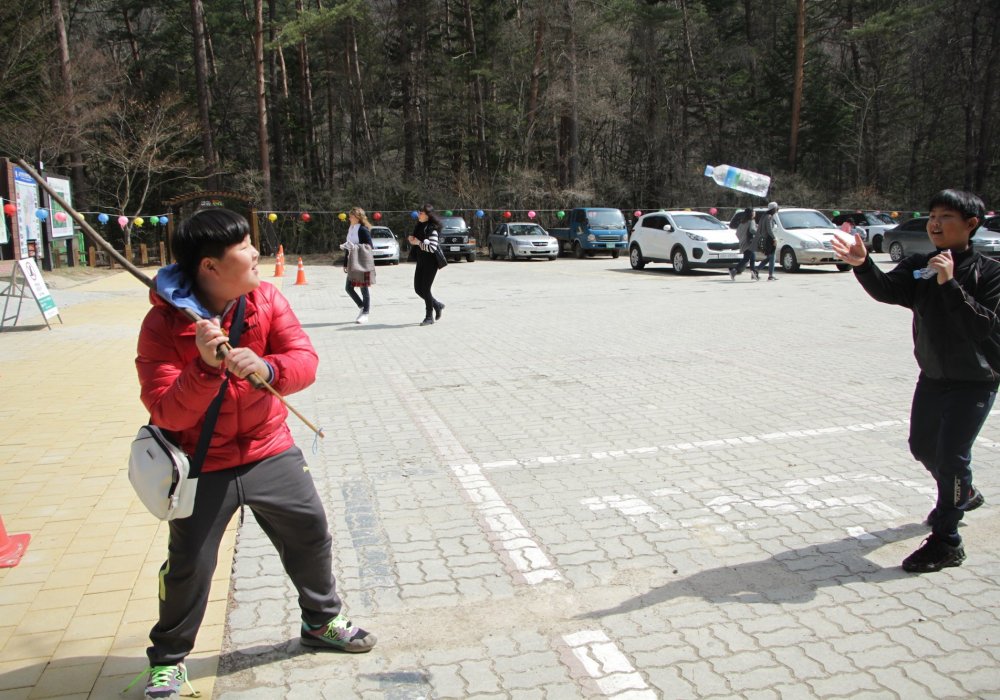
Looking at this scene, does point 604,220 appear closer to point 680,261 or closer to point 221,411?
point 680,261

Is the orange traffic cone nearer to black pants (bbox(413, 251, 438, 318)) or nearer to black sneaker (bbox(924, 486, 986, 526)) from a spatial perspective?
black sneaker (bbox(924, 486, 986, 526))

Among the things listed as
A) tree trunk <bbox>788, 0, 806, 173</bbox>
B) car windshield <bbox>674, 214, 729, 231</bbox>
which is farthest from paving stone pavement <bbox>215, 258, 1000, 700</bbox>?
tree trunk <bbox>788, 0, 806, 173</bbox>

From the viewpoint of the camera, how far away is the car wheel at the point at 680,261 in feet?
72.6

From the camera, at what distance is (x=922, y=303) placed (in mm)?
3740

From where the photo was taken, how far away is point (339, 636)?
9.84 ft

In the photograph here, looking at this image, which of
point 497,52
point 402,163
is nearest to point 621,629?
point 497,52

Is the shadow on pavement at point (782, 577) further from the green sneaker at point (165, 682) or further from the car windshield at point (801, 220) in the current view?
the car windshield at point (801, 220)

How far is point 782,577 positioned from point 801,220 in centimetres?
2115

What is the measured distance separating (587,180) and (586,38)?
6.94 metres

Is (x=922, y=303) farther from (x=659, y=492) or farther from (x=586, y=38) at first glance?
(x=586, y=38)

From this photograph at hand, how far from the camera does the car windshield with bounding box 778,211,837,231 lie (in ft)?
73.9

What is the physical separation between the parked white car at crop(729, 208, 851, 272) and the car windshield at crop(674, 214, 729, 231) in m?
0.64

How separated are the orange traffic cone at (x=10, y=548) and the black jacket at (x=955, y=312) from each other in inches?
176

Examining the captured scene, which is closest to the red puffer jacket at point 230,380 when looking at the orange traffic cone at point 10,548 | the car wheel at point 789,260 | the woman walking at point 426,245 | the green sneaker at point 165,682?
→ the green sneaker at point 165,682
